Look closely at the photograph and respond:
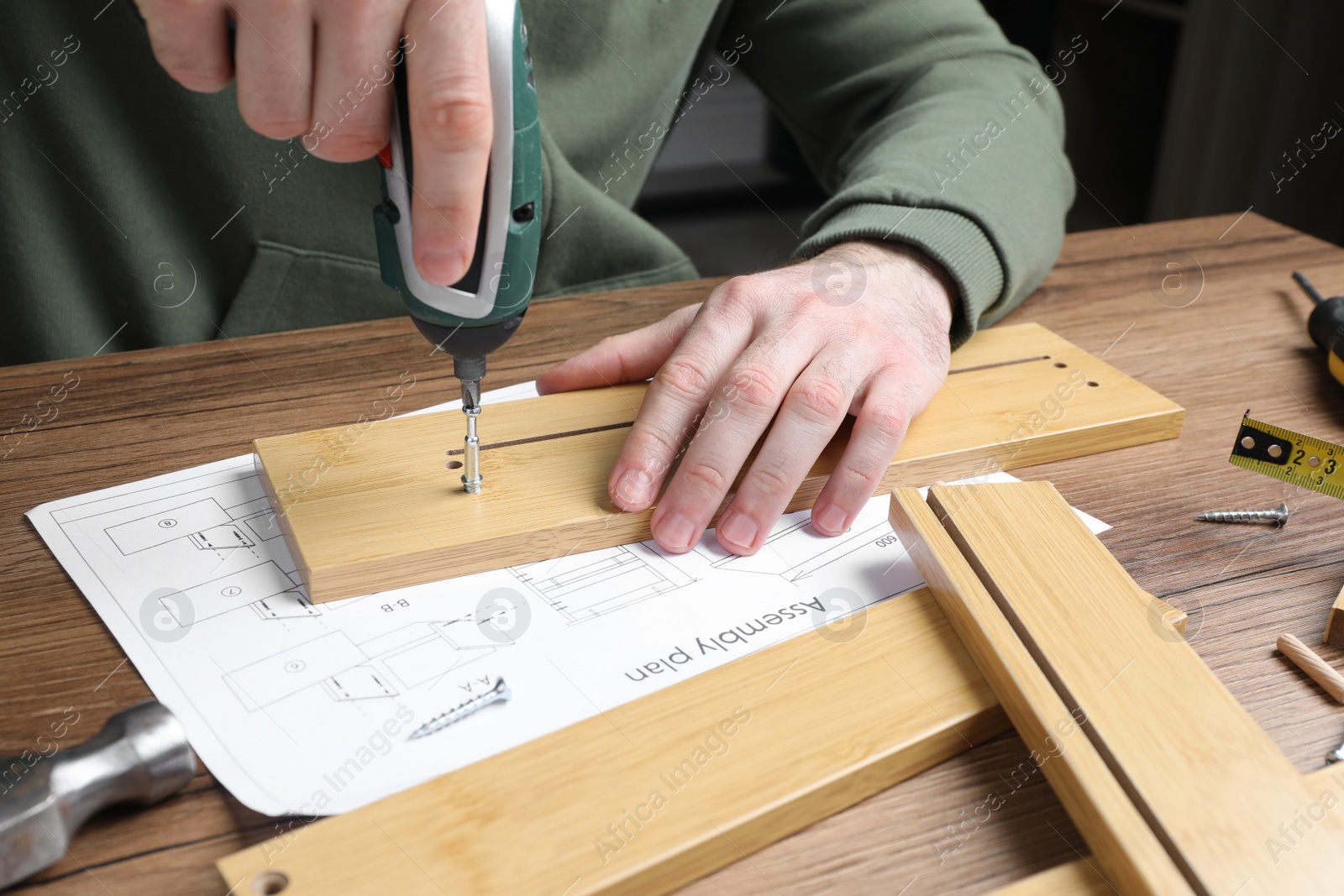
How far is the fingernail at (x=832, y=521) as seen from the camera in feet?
2.74

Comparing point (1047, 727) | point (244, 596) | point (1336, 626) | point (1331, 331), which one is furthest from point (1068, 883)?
point (1331, 331)

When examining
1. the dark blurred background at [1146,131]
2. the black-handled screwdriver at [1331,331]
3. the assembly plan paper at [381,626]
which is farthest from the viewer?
the dark blurred background at [1146,131]

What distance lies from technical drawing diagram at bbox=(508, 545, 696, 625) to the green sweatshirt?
0.50 m

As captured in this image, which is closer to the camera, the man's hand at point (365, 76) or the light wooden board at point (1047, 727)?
the light wooden board at point (1047, 727)

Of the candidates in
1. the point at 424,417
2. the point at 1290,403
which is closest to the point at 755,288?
the point at 424,417

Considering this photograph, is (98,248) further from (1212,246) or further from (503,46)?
(1212,246)

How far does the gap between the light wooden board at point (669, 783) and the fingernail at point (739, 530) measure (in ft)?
0.49

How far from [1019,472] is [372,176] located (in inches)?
34.3

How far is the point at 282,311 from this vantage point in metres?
1.29

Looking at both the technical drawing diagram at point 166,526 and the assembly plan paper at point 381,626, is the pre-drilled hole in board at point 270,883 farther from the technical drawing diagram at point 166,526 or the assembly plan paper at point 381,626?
the technical drawing diagram at point 166,526

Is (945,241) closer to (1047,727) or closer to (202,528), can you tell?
(1047,727)

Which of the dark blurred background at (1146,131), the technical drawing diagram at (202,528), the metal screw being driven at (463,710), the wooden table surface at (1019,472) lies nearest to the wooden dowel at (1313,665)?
the wooden table surface at (1019,472)

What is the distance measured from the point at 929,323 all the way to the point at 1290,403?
1.34 feet

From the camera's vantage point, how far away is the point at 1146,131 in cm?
351
